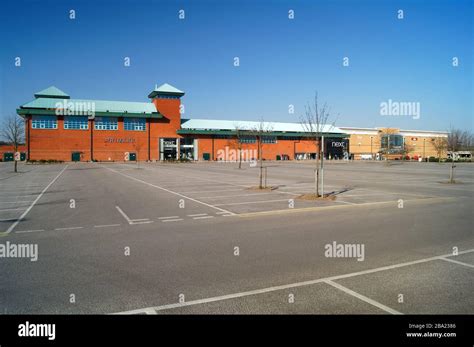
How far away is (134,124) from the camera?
78.6 metres

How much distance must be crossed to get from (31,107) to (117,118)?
16.6 meters

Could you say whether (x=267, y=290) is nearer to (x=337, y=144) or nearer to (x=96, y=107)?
(x=96, y=107)

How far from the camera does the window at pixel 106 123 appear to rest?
246 feet

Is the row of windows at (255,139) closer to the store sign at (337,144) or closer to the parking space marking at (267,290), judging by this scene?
the store sign at (337,144)

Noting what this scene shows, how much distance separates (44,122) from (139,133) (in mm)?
19009

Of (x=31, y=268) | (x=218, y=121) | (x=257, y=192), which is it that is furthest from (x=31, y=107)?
(x=31, y=268)

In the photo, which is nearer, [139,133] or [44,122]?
[44,122]

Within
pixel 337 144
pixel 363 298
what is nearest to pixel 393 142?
pixel 337 144

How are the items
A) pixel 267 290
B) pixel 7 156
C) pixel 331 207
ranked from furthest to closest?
pixel 7 156 → pixel 331 207 → pixel 267 290

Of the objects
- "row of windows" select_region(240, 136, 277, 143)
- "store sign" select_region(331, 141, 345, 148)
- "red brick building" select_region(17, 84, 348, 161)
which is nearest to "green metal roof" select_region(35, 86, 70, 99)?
"red brick building" select_region(17, 84, 348, 161)

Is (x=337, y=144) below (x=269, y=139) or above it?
below
